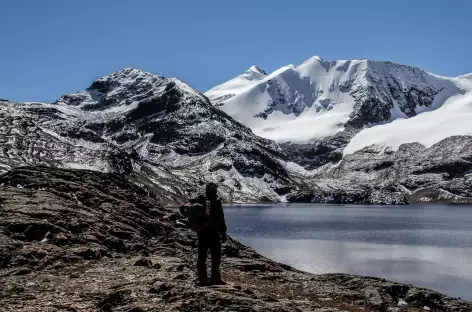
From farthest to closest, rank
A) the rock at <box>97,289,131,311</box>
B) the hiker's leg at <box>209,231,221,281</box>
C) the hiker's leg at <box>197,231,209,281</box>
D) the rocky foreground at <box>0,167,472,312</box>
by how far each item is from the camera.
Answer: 1. the hiker's leg at <box>209,231,221,281</box>
2. the hiker's leg at <box>197,231,209,281</box>
3. the rocky foreground at <box>0,167,472,312</box>
4. the rock at <box>97,289,131,311</box>

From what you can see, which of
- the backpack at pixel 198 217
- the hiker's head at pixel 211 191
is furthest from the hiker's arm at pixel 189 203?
the hiker's head at pixel 211 191

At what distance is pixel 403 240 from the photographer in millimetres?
119062

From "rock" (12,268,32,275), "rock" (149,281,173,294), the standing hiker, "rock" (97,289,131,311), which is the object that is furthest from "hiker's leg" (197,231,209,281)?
"rock" (12,268,32,275)

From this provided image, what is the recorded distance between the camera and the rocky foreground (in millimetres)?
18641

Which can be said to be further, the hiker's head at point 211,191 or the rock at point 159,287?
the hiker's head at point 211,191

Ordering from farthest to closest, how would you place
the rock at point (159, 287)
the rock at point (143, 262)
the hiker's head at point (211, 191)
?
1. the rock at point (143, 262)
2. the hiker's head at point (211, 191)
3. the rock at point (159, 287)

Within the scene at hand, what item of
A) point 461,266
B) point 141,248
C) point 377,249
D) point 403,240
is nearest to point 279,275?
point 141,248

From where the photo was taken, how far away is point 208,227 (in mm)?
21641

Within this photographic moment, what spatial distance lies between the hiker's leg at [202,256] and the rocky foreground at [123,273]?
23.6 inches

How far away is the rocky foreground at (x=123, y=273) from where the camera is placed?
61.2 feet

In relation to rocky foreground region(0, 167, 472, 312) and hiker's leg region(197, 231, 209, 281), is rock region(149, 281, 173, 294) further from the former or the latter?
hiker's leg region(197, 231, 209, 281)

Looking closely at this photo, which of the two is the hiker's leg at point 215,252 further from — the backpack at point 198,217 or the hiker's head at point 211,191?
the hiker's head at point 211,191

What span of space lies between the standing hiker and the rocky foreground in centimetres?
86

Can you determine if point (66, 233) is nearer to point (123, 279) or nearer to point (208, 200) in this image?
point (123, 279)
